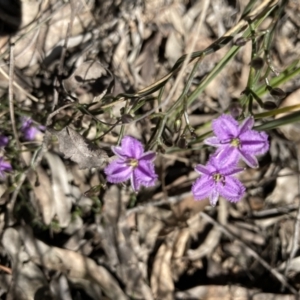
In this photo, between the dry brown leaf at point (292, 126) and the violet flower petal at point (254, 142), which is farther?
the dry brown leaf at point (292, 126)

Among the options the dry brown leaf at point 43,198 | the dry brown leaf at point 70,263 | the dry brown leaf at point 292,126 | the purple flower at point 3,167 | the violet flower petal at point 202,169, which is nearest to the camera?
the violet flower petal at point 202,169

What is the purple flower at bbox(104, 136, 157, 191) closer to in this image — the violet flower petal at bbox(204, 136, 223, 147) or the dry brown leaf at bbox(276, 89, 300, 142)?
the violet flower petal at bbox(204, 136, 223, 147)

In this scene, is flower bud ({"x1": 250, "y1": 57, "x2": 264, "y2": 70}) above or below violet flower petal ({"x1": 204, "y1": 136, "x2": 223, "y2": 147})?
above

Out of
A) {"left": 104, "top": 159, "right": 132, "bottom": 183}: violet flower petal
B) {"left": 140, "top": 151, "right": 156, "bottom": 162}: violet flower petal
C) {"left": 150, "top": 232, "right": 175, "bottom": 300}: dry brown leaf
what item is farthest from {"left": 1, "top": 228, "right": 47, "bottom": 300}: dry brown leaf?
{"left": 140, "top": 151, "right": 156, "bottom": 162}: violet flower petal

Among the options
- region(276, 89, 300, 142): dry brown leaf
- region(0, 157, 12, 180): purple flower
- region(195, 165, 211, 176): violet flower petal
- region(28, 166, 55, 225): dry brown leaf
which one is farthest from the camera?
region(276, 89, 300, 142): dry brown leaf

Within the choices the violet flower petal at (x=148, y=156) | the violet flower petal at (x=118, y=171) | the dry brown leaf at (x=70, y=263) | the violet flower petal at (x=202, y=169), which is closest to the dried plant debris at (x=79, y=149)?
the violet flower petal at (x=118, y=171)

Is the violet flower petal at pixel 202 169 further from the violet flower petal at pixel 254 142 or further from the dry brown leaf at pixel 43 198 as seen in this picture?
the dry brown leaf at pixel 43 198

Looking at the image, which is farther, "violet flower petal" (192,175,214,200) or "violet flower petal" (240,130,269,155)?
"violet flower petal" (192,175,214,200)

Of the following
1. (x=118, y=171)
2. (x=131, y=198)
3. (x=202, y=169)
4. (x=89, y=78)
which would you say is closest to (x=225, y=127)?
(x=202, y=169)
